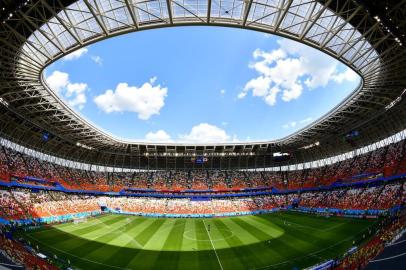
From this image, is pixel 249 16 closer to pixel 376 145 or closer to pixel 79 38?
pixel 79 38

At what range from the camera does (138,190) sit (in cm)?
7081

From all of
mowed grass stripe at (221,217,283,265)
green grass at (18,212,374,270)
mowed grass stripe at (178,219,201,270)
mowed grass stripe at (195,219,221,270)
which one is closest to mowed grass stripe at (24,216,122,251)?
green grass at (18,212,374,270)

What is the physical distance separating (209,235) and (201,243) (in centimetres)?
470

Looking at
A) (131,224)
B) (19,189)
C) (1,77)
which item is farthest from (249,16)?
(19,189)

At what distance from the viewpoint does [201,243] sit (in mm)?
33562

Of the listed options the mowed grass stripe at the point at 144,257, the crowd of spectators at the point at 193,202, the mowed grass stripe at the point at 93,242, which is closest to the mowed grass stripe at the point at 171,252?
the mowed grass stripe at the point at 144,257

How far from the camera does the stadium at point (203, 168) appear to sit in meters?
22.0

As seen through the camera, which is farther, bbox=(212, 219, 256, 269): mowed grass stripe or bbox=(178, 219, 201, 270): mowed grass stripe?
bbox=(212, 219, 256, 269): mowed grass stripe

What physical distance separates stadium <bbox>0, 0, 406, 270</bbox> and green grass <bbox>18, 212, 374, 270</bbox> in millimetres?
236

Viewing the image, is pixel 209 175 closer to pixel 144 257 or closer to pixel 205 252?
pixel 205 252

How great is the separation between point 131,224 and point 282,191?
39725mm

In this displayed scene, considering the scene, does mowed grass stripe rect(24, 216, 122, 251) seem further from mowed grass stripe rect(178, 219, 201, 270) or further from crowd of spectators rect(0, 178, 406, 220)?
mowed grass stripe rect(178, 219, 201, 270)

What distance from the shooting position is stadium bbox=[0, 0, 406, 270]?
22.0m

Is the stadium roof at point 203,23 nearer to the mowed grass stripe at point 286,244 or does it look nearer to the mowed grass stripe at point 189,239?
the mowed grass stripe at point 286,244
